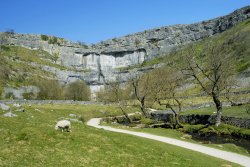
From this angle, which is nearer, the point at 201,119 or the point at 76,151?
the point at 76,151

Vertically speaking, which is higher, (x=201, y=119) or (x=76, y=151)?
(x=201, y=119)

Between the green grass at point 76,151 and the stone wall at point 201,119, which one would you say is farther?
the stone wall at point 201,119

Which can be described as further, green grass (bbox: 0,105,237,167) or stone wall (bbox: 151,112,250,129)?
stone wall (bbox: 151,112,250,129)

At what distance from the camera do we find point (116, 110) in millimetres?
108188

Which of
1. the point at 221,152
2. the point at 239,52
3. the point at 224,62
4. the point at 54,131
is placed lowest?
the point at 221,152

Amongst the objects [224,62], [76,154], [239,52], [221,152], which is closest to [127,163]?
[76,154]

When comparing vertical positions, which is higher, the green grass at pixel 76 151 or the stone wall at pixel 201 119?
the stone wall at pixel 201 119

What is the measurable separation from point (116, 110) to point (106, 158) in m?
84.0

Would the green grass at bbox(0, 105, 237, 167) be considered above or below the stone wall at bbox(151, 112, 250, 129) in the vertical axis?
below

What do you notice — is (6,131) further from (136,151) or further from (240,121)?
(240,121)

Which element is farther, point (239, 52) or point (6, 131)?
point (239, 52)

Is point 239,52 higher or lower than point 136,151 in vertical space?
higher

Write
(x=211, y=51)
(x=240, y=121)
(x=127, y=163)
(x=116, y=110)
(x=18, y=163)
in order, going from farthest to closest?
(x=116, y=110)
(x=211, y=51)
(x=240, y=121)
(x=127, y=163)
(x=18, y=163)

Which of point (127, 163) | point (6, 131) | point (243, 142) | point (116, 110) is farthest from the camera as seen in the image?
point (116, 110)
